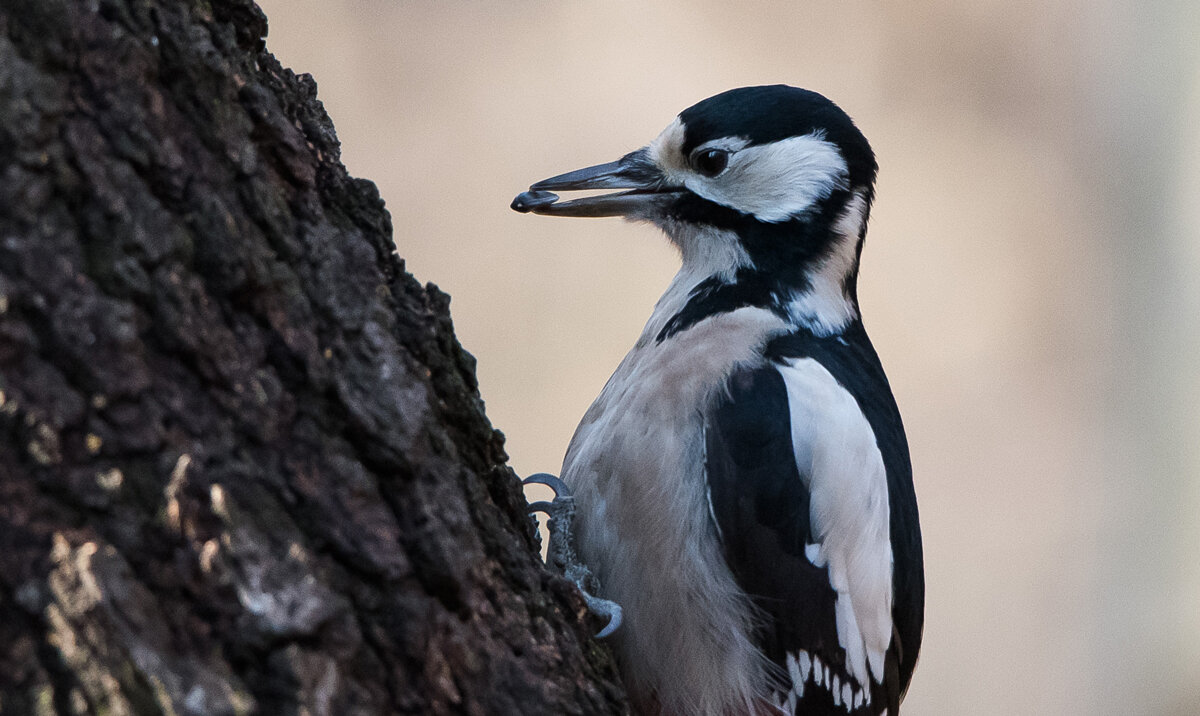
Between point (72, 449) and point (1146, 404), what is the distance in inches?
177

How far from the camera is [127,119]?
1.00 m

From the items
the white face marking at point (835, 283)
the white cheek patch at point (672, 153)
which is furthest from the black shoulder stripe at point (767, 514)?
the white cheek patch at point (672, 153)

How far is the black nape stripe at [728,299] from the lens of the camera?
2.00 meters

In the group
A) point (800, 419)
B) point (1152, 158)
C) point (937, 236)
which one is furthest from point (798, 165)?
point (1152, 158)

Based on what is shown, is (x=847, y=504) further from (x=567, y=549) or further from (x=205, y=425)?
(x=205, y=425)

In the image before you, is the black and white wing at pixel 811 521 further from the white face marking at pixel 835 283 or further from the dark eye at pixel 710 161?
the dark eye at pixel 710 161

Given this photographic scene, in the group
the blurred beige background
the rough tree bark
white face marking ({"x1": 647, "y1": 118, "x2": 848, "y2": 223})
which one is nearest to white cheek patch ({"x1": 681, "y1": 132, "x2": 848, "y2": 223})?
white face marking ({"x1": 647, "y1": 118, "x2": 848, "y2": 223})

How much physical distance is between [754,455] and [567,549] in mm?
326

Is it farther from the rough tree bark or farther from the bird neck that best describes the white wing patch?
the rough tree bark

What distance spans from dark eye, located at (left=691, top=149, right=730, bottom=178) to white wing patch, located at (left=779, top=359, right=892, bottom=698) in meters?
0.43

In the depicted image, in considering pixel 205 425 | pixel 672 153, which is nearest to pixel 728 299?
pixel 672 153

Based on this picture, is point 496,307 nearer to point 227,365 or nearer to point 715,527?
point 715,527

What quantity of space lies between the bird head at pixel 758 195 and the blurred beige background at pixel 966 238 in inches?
75.9

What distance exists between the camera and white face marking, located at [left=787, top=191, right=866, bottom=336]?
2045mm
